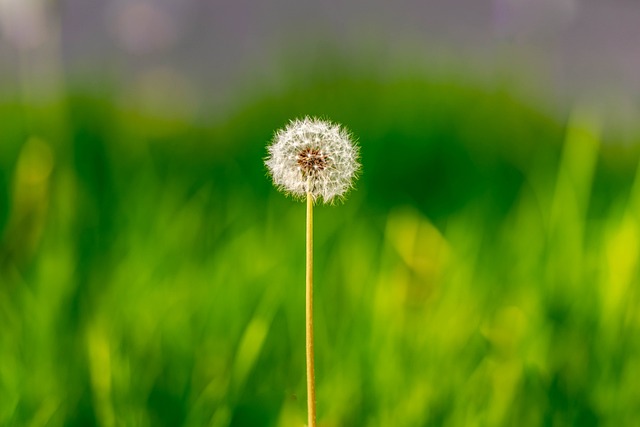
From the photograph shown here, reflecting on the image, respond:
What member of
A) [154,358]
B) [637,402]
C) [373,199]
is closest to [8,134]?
[373,199]

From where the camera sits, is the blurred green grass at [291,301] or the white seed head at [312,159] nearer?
the white seed head at [312,159]

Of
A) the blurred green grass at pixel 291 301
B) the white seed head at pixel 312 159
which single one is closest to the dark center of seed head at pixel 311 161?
the white seed head at pixel 312 159

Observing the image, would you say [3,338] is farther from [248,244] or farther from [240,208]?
[240,208]

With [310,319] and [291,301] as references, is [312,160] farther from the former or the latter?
[291,301]

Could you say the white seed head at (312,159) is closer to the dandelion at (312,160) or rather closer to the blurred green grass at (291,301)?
the dandelion at (312,160)

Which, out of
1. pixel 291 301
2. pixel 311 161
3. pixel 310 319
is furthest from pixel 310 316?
pixel 291 301
